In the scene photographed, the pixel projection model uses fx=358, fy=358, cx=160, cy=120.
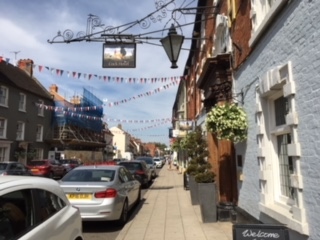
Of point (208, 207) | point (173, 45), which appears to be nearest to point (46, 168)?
point (208, 207)

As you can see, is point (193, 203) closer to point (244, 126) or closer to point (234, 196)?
point (234, 196)

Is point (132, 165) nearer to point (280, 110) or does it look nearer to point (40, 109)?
point (280, 110)

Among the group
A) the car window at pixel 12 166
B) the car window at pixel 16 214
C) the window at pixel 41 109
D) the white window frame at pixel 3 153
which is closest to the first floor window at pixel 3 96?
the white window frame at pixel 3 153

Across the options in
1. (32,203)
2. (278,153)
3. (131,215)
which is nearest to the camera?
(32,203)

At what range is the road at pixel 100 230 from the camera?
7.90 m

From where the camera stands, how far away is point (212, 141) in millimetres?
10875

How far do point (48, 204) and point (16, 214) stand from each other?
65 centimetres

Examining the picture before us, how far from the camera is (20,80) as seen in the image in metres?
35.9

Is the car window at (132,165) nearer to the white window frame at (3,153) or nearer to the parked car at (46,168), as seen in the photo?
the parked car at (46,168)

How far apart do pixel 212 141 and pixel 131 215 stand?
3.27 m

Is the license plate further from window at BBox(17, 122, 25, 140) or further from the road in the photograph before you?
window at BBox(17, 122, 25, 140)

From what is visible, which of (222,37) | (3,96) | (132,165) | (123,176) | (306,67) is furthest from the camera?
(3,96)

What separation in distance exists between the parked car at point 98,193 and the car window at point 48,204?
13.2ft

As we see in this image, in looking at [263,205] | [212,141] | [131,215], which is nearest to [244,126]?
[263,205]
